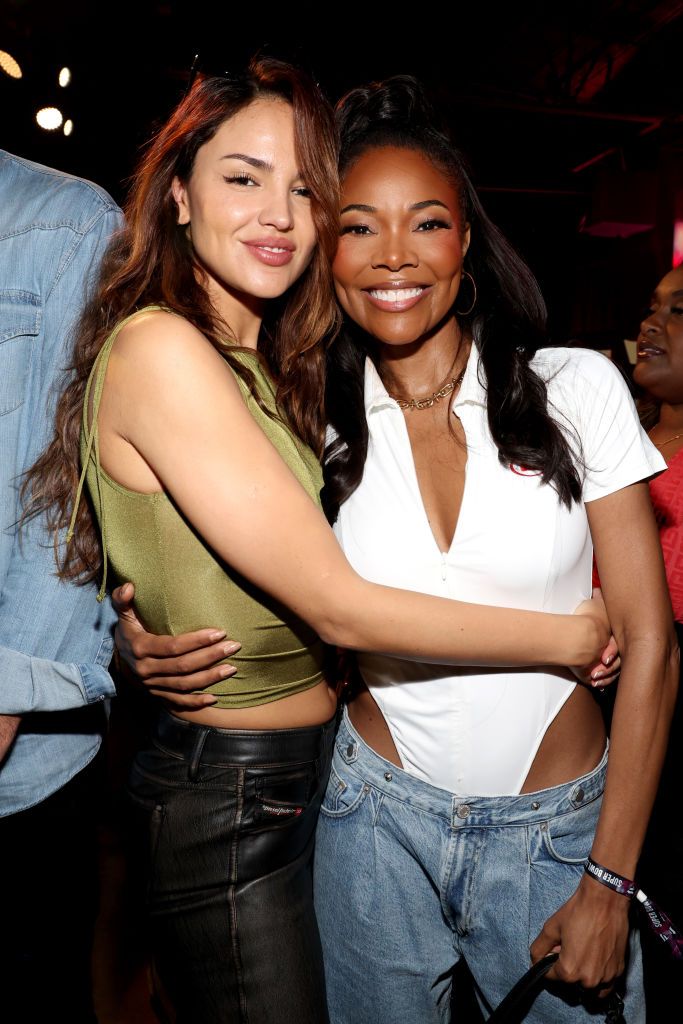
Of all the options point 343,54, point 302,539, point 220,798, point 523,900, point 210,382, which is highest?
point 343,54

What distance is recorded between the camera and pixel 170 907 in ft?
4.83

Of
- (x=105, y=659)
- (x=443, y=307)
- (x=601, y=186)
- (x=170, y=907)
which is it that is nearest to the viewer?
(x=170, y=907)

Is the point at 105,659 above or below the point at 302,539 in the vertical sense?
below

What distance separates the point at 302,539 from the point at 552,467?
515 mm

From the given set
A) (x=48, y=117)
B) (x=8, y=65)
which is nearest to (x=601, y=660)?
(x=8, y=65)

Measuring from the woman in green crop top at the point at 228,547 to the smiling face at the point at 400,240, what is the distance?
9cm

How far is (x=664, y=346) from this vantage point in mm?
3000

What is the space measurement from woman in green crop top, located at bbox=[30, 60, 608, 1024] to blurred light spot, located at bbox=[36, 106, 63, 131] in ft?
9.60

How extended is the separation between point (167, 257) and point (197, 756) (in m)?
0.97

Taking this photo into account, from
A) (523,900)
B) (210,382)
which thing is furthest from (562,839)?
(210,382)

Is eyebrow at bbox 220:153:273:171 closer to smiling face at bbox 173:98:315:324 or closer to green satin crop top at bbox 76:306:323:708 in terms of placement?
smiling face at bbox 173:98:315:324

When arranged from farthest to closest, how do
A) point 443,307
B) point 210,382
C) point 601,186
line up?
point 601,186, point 443,307, point 210,382

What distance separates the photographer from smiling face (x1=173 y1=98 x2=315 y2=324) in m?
1.59

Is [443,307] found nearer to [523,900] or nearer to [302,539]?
[302,539]
